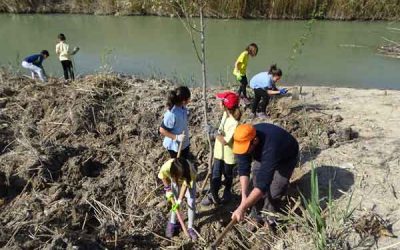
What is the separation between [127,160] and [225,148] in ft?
4.56

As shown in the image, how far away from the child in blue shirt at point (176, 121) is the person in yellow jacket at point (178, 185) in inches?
16.3

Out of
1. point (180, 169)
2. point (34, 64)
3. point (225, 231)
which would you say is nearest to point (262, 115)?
point (180, 169)

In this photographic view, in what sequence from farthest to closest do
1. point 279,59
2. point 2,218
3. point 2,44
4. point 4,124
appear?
1. point 2,44
2. point 279,59
3. point 4,124
4. point 2,218

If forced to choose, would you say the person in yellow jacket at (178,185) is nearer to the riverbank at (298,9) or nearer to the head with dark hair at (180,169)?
the head with dark hair at (180,169)

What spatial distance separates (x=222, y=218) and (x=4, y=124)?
2979mm

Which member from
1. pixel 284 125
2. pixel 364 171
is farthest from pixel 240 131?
pixel 284 125

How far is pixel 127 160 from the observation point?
16.2 feet

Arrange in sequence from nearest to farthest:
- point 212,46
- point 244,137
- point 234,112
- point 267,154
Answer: point 244,137
point 267,154
point 234,112
point 212,46

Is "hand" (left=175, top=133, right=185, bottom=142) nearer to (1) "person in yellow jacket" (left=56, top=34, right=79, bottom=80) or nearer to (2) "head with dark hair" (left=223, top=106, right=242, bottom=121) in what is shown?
(2) "head with dark hair" (left=223, top=106, right=242, bottom=121)

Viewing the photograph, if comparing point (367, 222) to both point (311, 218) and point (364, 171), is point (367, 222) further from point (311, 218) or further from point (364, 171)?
point (364, 171)

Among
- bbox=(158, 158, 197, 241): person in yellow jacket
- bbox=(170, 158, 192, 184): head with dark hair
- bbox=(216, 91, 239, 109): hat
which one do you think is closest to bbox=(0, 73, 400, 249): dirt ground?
bbox=(158, 158, 197, 241): person in yellow jacket

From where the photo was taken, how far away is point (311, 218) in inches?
141

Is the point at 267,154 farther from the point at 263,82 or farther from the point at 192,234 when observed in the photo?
the point at 263,82

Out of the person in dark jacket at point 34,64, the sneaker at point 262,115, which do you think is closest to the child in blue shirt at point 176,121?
the sneaker at point 262,115
